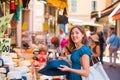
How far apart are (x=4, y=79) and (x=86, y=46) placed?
1.44m

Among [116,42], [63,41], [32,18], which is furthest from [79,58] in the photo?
[116,42]

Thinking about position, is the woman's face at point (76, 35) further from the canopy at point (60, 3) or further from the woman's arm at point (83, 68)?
the canopy at point (60, 3)

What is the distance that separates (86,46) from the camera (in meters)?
5.35

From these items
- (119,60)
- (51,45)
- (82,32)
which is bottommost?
(119,60)

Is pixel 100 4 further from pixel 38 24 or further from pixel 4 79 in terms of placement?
pixel 4 79

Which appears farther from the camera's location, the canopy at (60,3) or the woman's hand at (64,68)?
the canopy at (60,3)

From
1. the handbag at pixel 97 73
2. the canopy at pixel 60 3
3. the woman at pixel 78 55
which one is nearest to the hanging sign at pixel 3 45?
the woman at pixel 78 55

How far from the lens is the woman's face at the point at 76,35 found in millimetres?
5398

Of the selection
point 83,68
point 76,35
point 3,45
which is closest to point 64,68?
point 83,68

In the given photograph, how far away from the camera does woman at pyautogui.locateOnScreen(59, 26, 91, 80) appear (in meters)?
Result: 5.08

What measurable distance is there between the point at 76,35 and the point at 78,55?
303mm

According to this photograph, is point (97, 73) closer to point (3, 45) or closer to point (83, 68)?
point (83, 68)

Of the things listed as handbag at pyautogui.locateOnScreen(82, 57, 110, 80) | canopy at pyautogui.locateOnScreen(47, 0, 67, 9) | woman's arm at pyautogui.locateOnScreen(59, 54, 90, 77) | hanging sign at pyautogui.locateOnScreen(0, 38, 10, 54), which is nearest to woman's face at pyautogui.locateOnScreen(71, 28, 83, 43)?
woman's arm at pyautogui.locateOnScreen(59, 54, 90, 77)

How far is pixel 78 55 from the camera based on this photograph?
526 cm
